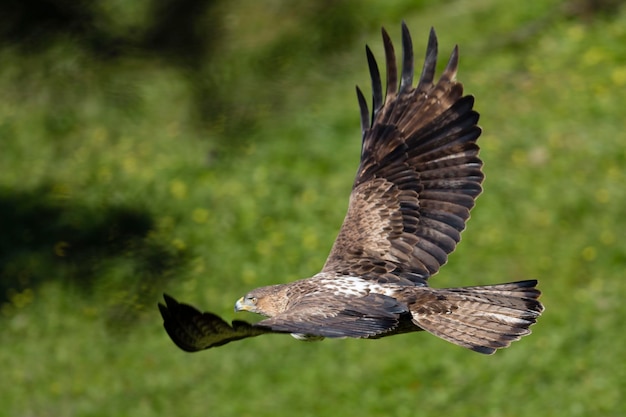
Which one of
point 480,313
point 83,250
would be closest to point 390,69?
point 480,313

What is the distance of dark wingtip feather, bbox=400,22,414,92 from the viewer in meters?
7.43

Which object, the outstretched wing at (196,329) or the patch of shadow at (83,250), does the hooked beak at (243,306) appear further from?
the outstretched wing at (196,329)

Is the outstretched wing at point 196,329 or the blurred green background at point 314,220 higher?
the blurred green background at point 314,220

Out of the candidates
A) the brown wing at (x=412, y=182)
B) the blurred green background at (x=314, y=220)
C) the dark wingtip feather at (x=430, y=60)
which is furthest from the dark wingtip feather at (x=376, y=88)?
the blurred green background at (x=314, y=220)

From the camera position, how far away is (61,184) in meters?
13.0

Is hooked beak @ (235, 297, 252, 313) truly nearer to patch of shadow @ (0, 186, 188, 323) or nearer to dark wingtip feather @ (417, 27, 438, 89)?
patch of shadow @ (0, 186, 188, 323)

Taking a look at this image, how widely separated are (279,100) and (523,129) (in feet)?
24.7

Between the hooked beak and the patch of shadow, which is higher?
Answer: the patch of shadow

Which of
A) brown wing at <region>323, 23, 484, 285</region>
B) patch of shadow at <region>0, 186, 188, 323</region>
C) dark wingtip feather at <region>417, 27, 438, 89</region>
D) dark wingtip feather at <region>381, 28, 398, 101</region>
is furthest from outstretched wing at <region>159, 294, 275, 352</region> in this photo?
dark wingtip feather at <region>417, 27, 438, 89</region>

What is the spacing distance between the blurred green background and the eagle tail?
208cm

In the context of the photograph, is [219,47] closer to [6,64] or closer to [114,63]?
[114,63]

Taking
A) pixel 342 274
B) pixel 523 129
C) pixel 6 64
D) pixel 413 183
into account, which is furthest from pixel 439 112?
pixel 523 129

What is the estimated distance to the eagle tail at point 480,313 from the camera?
6242mm

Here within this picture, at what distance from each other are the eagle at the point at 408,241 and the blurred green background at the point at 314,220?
106 cm
